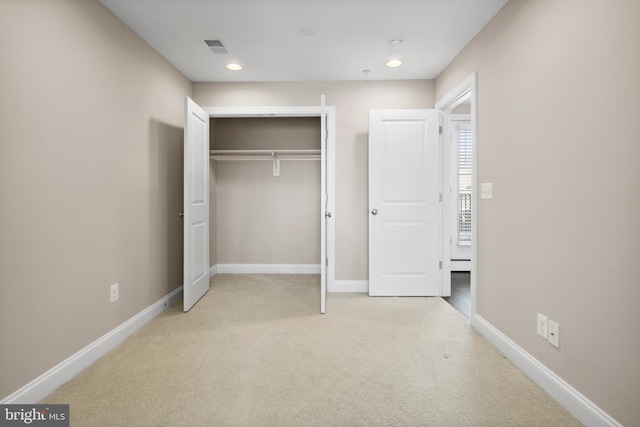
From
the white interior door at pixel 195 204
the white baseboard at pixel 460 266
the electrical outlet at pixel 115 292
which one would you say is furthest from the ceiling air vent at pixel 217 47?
the white baseboard at pixel 460 266

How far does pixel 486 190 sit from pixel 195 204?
263 centimetres

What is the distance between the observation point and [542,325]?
1.93 meters

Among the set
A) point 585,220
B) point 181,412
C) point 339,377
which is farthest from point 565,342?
point 181,412

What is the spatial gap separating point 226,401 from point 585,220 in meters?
2.01

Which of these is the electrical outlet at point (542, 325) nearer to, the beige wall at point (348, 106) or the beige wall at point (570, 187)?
the beige wall at point (570, 187)

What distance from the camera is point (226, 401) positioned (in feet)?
5.77

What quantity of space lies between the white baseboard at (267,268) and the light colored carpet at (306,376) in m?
1.56

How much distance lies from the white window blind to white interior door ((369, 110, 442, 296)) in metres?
1.62

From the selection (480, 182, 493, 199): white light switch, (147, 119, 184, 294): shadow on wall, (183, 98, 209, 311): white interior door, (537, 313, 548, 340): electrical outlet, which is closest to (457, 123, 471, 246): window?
(480, 182, 493, 199): white light switch

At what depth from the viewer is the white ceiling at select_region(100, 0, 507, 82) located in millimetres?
2350

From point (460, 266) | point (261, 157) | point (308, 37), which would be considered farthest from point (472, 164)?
point (261, 157)

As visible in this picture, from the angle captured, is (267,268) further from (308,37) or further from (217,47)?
(308,37)

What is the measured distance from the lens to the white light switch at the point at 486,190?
8.34ft

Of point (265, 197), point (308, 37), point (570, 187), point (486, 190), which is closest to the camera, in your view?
point (570, 187)
